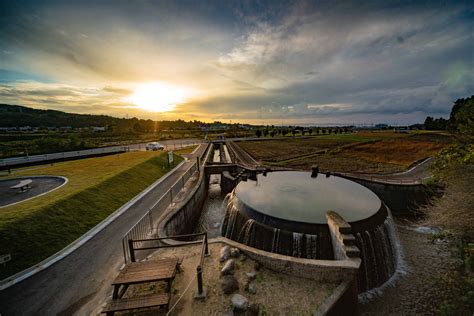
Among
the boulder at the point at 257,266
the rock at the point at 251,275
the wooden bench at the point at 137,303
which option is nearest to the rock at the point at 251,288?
the rock at the point at 251,275

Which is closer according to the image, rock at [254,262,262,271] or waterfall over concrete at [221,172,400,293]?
rock at [254,262,262,271]

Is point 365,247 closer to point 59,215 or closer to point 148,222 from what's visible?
point 148,222

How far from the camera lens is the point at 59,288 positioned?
24.3 ft

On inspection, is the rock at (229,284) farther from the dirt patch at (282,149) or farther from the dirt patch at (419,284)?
the dirt patch at (282,149)

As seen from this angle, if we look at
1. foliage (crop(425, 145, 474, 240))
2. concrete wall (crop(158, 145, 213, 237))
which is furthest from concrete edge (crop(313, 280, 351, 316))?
concrete wall (crop(158, 145, 213, 237))

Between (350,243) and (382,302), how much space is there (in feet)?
12.9

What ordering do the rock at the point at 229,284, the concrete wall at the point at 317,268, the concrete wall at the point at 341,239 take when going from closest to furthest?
the rock at the point at 229,284 → the concrete wall at the point at 317,268 → the concrete wall at the point at 341,239

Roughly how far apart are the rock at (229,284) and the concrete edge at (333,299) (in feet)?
8.94

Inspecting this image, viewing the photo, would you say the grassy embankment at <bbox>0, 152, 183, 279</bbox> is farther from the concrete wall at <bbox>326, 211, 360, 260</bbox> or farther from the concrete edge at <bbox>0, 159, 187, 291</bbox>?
the concrete wall at <bbox>326, 211, 360, 260</bbox>

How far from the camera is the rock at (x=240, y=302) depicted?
6.10 meters

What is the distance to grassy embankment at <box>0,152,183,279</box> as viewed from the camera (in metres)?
8.80

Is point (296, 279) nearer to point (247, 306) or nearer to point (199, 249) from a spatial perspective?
point (247, 306)

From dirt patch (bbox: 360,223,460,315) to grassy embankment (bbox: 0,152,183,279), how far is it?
15.2 metres

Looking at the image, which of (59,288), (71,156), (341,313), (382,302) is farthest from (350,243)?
(71,156)
